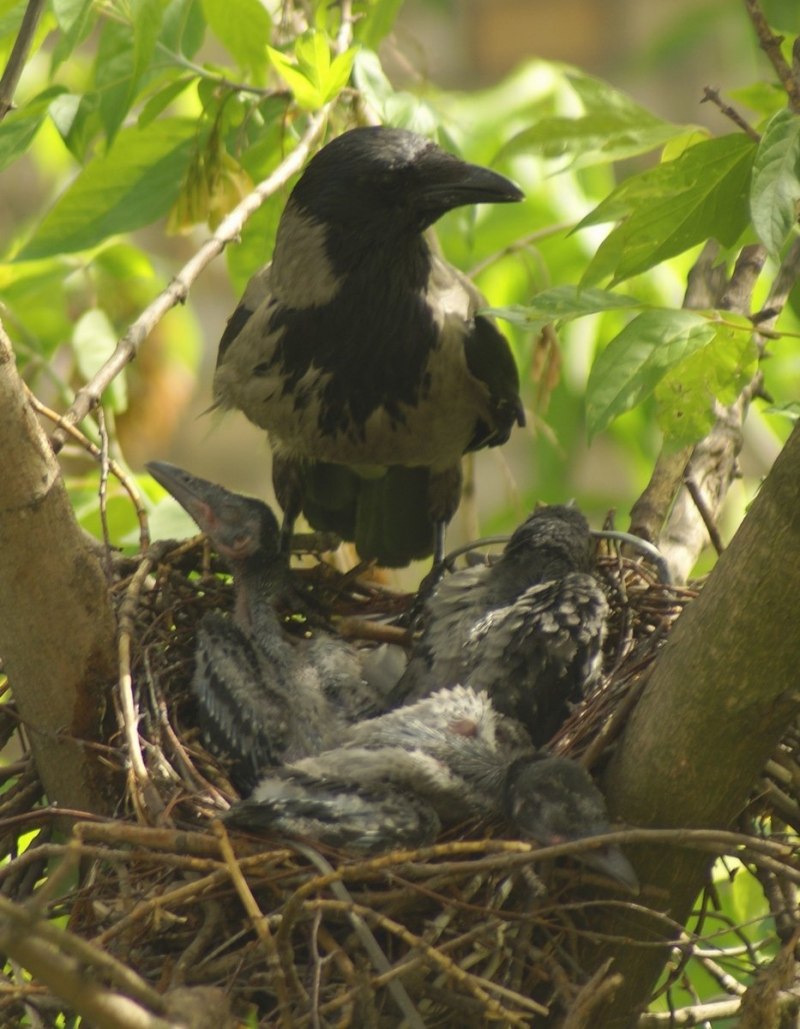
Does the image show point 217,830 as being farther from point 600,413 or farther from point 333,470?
point 333,470

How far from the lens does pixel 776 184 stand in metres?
2.16

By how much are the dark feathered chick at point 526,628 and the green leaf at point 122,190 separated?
1.17 m

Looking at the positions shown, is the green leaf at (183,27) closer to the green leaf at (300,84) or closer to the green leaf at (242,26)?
the green leaf at (242,26)

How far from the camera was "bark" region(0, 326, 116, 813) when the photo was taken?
8.20ft

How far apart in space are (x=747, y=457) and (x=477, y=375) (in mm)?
5098

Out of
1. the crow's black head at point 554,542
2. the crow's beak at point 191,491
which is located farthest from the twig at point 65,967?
the crow's beak at point 191,491

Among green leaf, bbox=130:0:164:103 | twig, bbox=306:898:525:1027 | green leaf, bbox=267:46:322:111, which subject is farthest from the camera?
green leaf, bbox=267:46:322:111

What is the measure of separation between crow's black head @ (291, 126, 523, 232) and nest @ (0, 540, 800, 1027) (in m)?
1.24

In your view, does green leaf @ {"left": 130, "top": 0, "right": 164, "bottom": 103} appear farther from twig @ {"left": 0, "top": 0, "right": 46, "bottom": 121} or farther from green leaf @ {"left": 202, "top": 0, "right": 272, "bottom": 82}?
green leaf @ {"left": 202, "top": 0, "right": 272, "bottom": 82}

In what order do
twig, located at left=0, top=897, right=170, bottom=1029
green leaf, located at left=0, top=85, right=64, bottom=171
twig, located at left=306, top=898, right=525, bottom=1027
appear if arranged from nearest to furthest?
twig, located at left=0, top=897, right=170, bottom=1029, twig, located at left=306, top=898, right=525, bottom=1027, green leaf, located at left=0, top=85, right=64, bottom=171

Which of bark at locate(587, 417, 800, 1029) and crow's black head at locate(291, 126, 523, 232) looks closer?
bark at locate(587, 417, 800, 1029)

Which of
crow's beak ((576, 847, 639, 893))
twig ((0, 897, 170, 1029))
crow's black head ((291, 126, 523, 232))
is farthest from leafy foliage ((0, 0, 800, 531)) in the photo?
twig ((0, 897, 170, 1029))

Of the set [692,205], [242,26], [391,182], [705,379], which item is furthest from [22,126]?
[705,379]

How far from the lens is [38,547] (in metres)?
2.59
